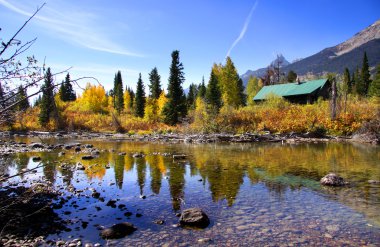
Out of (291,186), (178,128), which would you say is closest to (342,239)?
(291,186)

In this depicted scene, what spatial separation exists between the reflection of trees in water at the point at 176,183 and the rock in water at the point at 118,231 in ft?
7.44

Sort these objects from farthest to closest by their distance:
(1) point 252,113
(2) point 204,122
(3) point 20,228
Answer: (1) point 252,113 < (2) point 204,122 < (3) point 20,228

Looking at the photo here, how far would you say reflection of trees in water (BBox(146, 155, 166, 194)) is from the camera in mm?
13016

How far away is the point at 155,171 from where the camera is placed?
16.7 metres

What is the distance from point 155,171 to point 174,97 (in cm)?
3867

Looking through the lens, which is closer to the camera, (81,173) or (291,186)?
(291,186)

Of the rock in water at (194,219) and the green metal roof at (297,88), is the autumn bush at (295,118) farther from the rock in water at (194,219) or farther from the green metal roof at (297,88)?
the rock in water at (194,219)

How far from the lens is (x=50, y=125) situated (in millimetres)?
59562

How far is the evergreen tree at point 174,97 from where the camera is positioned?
53938 millimetres

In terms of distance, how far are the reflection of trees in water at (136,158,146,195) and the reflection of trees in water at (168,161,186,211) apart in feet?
4.26

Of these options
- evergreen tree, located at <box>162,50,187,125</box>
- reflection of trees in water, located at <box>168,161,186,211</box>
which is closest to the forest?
evergreen tree, located at <box>162,50,187,125</box>

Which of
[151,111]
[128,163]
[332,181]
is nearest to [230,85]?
[151,111]

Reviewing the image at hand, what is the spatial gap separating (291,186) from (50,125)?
188 ft

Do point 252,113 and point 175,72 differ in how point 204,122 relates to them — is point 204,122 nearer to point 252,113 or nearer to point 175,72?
point 252,113
